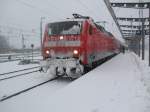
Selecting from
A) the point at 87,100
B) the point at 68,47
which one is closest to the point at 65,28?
the point at 68,47

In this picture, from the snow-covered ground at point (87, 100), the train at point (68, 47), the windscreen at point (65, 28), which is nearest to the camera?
the snow-covered ground at point (87, 100)

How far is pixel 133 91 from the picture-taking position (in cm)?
769

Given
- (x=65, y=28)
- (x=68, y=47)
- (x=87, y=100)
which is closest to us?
(x=87, y=100)

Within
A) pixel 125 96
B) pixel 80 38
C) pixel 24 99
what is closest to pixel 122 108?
pixel 125 96

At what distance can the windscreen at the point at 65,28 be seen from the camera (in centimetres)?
1220

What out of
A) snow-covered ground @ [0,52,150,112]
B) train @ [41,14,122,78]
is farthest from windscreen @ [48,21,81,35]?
snow-covered ground @ [0,52,150,112]

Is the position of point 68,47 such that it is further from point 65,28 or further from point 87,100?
point 87,100

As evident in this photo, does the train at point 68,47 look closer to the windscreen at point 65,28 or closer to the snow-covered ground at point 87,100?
the windscreen at point 65,28

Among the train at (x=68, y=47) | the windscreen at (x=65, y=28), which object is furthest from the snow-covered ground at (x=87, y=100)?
the windscreen at (x=65, y=28)

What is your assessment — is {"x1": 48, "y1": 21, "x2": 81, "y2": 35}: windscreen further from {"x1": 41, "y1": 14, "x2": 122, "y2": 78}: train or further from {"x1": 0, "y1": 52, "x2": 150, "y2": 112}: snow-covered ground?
{"x1": 0, "y1": 52, "x2": 150, "y2": 112}: snow-covered ground

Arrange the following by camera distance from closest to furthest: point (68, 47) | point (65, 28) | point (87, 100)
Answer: point (87, 100)
point (68, 47)
point (65, 28)

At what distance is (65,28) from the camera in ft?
40.6

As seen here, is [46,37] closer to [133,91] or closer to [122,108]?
[133,91]

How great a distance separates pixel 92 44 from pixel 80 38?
5.27 ft
